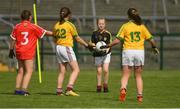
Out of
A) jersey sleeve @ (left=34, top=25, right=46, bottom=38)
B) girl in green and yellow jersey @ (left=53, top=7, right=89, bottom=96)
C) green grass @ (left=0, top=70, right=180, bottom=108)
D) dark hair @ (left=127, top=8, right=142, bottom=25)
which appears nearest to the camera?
green grass @ (left=0, top=70, right=180, bottom=108)

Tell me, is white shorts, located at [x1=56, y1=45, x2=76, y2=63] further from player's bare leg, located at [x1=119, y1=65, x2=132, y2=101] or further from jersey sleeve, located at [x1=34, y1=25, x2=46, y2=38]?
player's bare leg, located at [x1=119, y1=65, x2=132, y2=101]

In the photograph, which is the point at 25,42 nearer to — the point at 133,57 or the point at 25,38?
the point at 25,38

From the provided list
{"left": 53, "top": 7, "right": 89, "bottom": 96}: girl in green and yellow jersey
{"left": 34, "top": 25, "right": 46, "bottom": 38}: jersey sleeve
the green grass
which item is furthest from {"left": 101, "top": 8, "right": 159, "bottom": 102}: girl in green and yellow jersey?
{"left": 34, "top": 25, "right": 46, "bottom": 38}: jersey sleeve

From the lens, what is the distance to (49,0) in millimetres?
36688

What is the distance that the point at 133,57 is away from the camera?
1409 cm

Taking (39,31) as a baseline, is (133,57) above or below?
below

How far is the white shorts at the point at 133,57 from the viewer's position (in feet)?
46.2

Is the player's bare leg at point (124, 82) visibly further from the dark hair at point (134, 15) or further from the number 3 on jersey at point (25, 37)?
the number 3 on jersey at point (25, 37)

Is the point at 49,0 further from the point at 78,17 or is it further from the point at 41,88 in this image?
the point at 41,88

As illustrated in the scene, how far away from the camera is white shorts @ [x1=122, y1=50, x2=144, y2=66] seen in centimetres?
1409

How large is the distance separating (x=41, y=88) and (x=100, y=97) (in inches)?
131

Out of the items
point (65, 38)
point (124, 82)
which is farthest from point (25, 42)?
point (124, 82)

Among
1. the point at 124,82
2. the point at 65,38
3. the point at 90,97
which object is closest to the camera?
the point at 124,82

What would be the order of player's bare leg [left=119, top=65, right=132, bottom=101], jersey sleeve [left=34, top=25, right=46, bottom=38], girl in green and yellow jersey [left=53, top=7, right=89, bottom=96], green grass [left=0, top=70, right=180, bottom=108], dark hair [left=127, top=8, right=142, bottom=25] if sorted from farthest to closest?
jersey sleeve [left=34, top=25, right=46, bottom=38]
girl in green and yellow jersey [left=53, top=7, right=89, bottom=96]
player's bare leg [left=119, top=65, right=132, bottom=101]
dark hair [left=127, top=8, right=142, bottom=25]
green grass [left=0, top=70, right=180, bottom=108]
